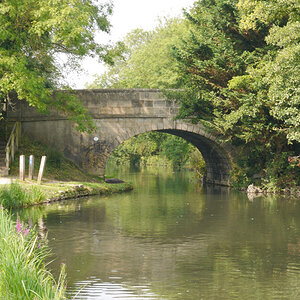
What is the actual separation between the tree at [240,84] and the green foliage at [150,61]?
1109 cm

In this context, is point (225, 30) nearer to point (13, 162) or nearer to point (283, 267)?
point (13, 162)

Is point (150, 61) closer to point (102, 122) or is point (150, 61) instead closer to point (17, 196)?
point (102, 122)

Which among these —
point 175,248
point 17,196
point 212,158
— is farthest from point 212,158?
point 175,248

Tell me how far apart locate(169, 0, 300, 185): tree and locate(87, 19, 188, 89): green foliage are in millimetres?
11089

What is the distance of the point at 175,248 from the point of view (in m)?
10.7

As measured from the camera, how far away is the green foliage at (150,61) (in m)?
41.3

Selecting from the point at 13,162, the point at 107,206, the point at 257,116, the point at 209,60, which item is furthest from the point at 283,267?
the point at 13,162

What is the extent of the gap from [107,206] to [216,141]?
397 inches

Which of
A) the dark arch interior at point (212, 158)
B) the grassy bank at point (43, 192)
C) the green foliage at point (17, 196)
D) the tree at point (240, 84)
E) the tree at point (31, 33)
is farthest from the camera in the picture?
the dark arch interior at point (212, 158)

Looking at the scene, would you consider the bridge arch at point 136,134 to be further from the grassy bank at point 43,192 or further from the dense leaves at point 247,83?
the grassy bank at point 43,192

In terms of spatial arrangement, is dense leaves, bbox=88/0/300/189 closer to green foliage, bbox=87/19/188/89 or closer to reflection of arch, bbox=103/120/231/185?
reflection of arch, bbox=103/120/231/185

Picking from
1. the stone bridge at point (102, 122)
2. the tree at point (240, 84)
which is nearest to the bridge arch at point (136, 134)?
the stone bridge at point (102, 122)

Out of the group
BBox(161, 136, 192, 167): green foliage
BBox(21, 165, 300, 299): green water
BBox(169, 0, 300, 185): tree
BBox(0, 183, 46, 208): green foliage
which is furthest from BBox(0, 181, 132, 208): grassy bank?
BBox(161, 136, 192, 167): green foliage

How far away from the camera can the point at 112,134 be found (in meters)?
25.4
